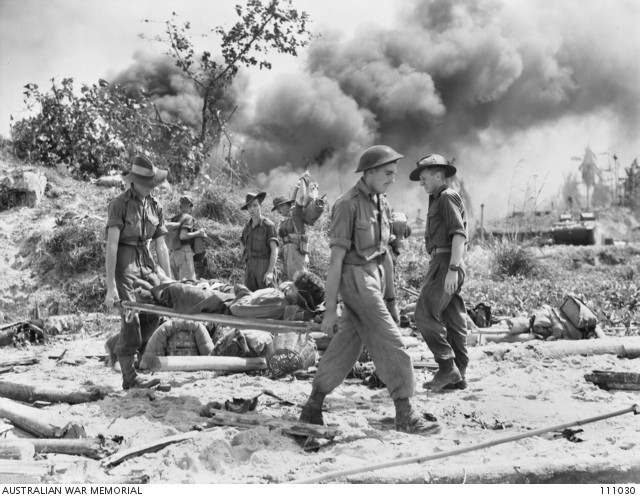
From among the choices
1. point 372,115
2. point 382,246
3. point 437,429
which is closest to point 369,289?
point 382,246

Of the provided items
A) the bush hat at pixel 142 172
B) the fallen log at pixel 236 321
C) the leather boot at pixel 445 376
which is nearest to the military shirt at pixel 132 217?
the bush hat at pixel 142 172

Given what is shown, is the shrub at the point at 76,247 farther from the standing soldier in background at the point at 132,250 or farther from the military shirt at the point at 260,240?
the standing soldier in background at the point at 132,250

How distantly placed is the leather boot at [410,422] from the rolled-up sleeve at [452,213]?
5.33 ft

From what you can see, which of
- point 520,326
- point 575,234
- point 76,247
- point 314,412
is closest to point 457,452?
point 314,412

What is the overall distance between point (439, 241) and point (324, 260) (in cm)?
738

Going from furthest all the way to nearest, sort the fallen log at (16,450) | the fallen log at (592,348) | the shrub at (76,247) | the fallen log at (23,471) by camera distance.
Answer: the shrub at (76,247) → the fallen log at (592,348) → the fallen log at (16,450) → the fallen log at (23,471)

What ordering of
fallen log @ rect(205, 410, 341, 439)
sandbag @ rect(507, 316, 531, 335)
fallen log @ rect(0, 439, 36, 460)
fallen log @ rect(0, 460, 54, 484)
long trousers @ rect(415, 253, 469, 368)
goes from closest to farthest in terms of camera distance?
fallen log @ rect(0, 460, 54, 484) < fallen log @ rect(0, 439, 36, 460) < fallen log @ rect(205, 410, 341, 439) < long trousers @ rect(415, 253, 469, 368) < sandbag @ rect(507, 316, 531, 335)

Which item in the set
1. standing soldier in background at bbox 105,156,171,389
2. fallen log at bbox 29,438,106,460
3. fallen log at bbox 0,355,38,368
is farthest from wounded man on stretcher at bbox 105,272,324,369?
fallen log at bbox 0,355,38,368

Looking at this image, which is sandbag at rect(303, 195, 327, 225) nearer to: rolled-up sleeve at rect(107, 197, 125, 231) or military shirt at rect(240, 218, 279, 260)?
military shirt at rect(240, 218, 279, 260)

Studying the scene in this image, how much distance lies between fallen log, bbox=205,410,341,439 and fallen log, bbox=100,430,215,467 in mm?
234

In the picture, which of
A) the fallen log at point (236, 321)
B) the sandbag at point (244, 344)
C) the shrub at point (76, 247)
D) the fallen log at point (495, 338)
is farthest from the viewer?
the shrub at point (76, 247)

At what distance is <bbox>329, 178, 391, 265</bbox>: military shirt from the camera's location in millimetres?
4320

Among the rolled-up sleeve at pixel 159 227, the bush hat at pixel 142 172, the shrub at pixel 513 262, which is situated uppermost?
the bush hat at pixel 142 172

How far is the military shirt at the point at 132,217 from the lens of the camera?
535 cm
